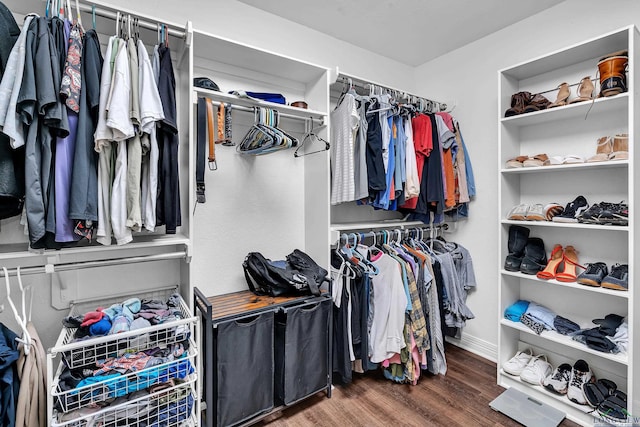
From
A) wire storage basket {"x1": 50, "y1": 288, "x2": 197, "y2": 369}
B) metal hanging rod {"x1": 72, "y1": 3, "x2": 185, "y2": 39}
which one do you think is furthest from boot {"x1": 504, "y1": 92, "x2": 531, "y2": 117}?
wire storage basket {"x1": 50, "y1": 288, "x2": 197, "y2": 369}

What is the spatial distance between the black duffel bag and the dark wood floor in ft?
2.35

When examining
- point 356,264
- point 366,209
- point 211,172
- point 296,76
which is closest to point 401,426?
point 356,264

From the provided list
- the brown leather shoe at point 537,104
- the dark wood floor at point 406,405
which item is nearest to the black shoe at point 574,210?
the brown leather shoe at point 537,104

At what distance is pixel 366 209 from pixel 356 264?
73 cm

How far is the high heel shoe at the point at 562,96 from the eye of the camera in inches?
80.3

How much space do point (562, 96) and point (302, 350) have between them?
227cm

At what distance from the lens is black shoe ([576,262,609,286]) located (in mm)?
1860

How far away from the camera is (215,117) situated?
1.92m

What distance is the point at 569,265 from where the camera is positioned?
Result: 80.3 inches

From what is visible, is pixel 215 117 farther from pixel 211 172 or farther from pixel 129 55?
pixel 129 55

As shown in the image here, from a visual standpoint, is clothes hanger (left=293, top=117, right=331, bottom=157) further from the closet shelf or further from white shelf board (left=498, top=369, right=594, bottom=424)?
white shelf board (left=498, top=369, right=594, bottom=424)

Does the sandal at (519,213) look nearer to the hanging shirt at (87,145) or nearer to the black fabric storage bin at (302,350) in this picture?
the black fabric storage bin at (302,350)

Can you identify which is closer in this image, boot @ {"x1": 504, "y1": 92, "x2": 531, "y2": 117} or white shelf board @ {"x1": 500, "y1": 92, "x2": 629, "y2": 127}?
white shelf board @ {"x1": 500, "y1": 92, "x2": 629, "y2": 127}

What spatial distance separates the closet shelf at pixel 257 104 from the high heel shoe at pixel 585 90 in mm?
1557
